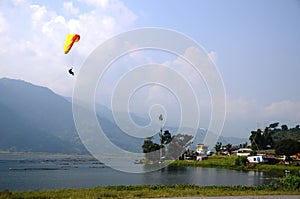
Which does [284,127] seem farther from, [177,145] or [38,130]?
[38,130]

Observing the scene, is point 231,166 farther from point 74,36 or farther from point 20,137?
point 20,137

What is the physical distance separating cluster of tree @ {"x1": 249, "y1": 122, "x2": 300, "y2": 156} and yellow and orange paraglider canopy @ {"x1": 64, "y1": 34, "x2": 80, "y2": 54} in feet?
167

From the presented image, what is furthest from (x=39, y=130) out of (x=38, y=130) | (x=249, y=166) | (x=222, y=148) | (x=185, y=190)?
(x=185, y=190)

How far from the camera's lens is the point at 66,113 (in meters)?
186

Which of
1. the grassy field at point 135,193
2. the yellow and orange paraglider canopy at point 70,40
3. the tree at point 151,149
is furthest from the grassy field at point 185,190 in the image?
the yellow and orange paraglider canopy at point 70,40

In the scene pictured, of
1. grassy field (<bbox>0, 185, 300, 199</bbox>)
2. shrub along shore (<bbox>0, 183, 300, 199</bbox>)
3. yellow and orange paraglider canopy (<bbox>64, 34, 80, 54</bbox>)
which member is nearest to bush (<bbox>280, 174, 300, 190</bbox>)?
shrub along shore (<bbox>0, 183, 300, 199</bbox>)

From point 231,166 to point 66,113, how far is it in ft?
452

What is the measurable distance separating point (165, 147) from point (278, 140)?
36.4 metres

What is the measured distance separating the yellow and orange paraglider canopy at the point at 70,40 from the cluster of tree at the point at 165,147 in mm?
55014

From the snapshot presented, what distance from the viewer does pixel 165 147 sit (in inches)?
3007

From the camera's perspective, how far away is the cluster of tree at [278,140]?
2402 inches

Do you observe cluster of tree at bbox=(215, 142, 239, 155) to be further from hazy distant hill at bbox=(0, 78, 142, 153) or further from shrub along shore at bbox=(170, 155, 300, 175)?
hazy distant hill at bbox=(0, 78, 142, 153)

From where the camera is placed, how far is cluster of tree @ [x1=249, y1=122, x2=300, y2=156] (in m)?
61.0

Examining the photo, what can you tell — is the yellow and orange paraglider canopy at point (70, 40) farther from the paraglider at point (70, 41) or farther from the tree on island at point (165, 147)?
the tree on island at point (165, 147)
